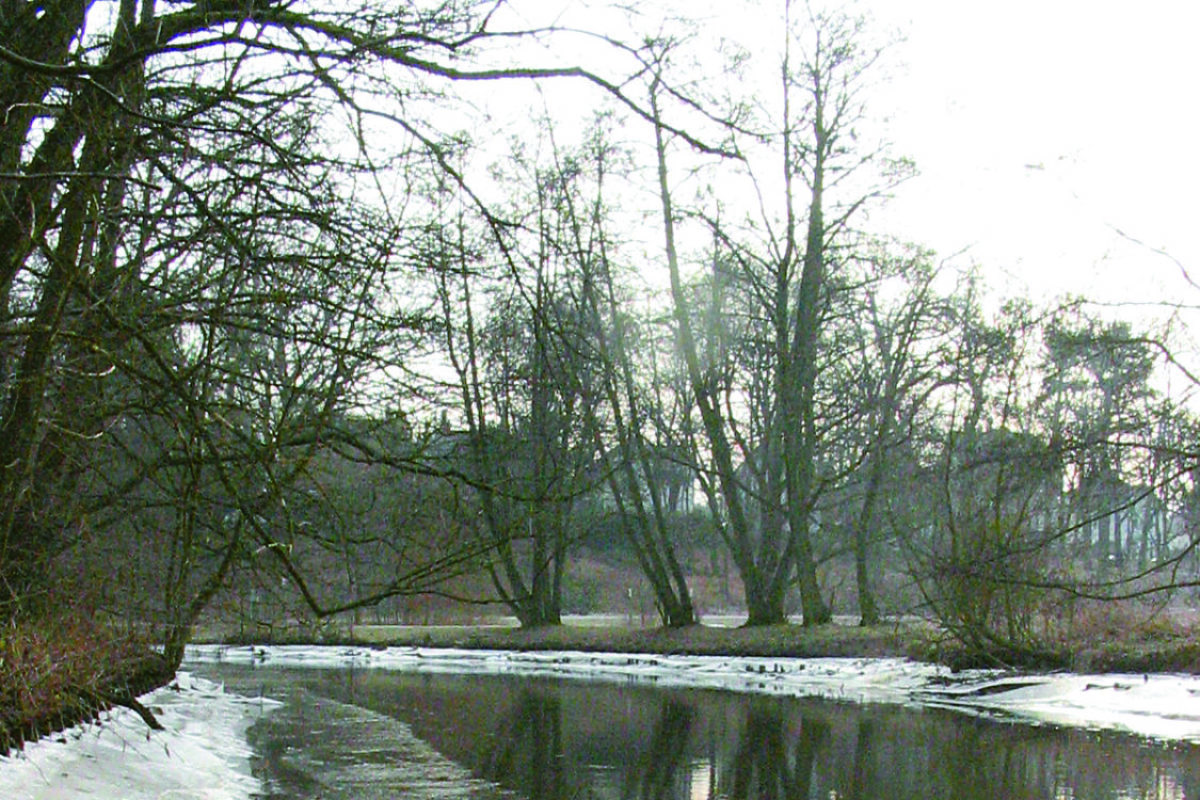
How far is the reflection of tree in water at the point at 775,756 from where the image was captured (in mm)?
10692

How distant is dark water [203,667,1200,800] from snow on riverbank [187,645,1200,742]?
42.2 inches

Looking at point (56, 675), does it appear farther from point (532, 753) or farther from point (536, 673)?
point (536, 673)

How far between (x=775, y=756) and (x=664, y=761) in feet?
3.55

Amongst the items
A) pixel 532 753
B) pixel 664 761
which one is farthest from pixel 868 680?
pixel 664 761

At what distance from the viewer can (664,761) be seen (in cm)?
1257

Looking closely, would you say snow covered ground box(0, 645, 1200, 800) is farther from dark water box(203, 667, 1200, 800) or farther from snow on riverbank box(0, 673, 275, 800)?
dark water box(203, 667, 1200, 800)

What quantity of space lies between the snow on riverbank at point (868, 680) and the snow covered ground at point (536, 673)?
24mm

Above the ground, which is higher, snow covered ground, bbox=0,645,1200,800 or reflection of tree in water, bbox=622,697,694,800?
snow covered ground, bbox=0,645,1200,800

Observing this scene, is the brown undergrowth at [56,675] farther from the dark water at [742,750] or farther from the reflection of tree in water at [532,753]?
the reflection of tree in water at [532,753]

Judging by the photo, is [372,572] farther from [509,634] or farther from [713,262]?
[509,634]

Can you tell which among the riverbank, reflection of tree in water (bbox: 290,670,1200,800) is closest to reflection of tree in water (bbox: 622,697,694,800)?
reflection of tree in water (bbox: 290,670,1200,800)

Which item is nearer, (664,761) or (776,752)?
(664,761)

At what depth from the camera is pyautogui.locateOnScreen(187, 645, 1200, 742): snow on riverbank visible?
16422mm

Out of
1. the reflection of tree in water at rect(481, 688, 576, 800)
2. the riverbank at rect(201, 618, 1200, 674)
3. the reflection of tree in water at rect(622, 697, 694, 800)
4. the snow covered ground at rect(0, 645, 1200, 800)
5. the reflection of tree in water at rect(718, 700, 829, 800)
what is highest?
the riverbank at rect(201, 618, 1200, 674)
